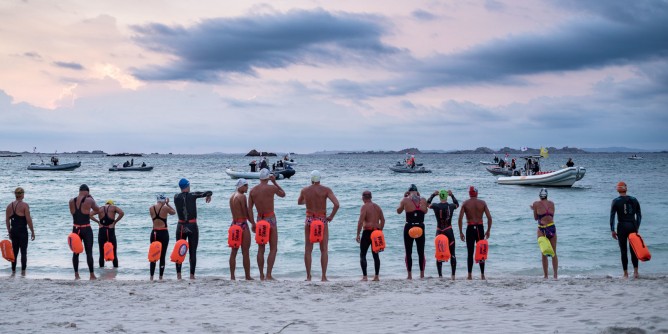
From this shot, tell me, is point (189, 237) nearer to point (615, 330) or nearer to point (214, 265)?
point (214, 265)

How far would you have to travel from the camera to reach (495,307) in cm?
780

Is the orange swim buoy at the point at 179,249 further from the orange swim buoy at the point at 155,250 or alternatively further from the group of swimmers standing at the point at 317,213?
the orange swim buoy at the point at 155,250

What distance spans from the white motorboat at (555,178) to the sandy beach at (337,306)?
31.7 metres

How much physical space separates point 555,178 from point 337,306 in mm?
35863

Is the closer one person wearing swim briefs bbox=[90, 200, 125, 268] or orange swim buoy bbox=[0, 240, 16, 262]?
orange swim buoy bbox=[0, 240, 16, 262]

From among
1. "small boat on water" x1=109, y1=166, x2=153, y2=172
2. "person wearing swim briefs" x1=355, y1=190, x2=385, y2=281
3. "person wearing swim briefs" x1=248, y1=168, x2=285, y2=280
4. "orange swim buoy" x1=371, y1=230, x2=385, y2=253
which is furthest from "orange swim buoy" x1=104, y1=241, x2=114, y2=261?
"small boat on water" x1=109, y1=166, x2=153, y2=172

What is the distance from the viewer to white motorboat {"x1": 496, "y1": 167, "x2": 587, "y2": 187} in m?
39.7

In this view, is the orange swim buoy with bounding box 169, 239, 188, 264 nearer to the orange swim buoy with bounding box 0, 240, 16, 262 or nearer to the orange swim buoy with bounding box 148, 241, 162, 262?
the orange swim buoy with bounding box 148, 241, 162, 262

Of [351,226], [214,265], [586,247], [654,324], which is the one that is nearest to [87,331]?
[654,324]

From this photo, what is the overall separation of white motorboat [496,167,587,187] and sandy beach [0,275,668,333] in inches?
1250

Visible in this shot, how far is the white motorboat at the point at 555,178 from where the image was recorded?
39.7 metres

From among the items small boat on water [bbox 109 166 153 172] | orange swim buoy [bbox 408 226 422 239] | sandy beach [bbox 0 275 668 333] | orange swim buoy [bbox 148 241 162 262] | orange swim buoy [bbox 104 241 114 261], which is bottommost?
sandy beach [bbox 0 275 668 333]

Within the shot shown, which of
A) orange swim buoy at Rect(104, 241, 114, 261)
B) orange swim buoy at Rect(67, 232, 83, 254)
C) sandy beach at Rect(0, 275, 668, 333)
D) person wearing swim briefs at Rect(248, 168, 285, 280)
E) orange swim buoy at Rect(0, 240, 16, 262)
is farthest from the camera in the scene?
orange swim buoy at Rect(104, 241, 114, 261)

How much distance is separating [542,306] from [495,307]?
0.62 metres
